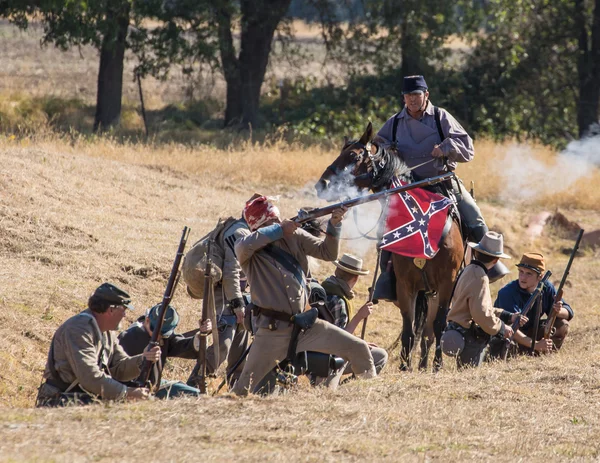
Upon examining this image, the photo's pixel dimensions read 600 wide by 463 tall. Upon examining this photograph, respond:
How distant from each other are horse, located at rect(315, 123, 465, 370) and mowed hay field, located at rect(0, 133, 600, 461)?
1.59 ft

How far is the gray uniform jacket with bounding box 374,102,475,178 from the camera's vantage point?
34.9 ft

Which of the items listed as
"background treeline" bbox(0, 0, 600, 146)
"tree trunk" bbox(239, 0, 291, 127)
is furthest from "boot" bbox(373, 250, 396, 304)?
"tree trunk" bbox(239, 0, 291, 127)

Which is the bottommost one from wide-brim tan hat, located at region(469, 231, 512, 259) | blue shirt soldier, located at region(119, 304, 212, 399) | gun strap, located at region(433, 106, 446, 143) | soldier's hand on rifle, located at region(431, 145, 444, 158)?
blue shirt soldier, located at region(119, 304, 212, 399)

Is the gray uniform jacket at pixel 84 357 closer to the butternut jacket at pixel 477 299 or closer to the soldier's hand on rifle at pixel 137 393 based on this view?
the soldier's hand on rifle at pixel 137 393

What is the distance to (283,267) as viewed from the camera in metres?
7.75

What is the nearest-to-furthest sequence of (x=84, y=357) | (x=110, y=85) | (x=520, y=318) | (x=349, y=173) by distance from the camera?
(x=84, y=357)
(x=520, y=318)
(x=349, y=173)
(x=110, y=85)

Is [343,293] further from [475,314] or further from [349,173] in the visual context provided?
[349,173]

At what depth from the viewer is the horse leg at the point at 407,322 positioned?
34.3ft

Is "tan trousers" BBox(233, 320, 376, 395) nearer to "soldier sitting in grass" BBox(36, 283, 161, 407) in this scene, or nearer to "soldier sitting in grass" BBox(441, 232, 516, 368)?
"soldier sitting in grass" BBox(36, 283, 161, 407)

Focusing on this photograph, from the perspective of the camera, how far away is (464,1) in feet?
105

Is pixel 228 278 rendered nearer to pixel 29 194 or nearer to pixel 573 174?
pixel 29 194

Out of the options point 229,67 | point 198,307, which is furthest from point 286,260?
point 229,67

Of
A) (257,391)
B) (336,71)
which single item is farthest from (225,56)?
(257,391)

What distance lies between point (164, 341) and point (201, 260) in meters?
0.82
